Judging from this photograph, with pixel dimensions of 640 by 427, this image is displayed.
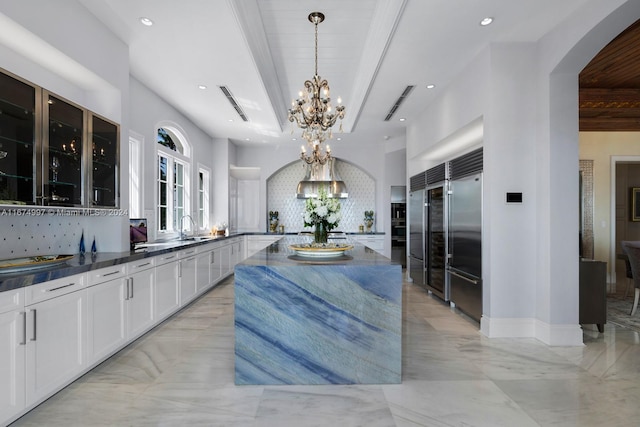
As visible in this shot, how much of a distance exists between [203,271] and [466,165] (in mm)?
3920

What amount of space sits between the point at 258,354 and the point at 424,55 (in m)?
3.28

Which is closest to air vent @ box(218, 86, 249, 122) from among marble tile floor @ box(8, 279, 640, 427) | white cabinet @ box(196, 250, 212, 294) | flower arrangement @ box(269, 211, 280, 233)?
white cabinet @ box(196, 250, 212, 294)

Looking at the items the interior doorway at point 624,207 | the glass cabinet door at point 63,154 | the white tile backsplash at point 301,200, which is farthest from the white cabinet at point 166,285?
the interior doorway at point 624,207

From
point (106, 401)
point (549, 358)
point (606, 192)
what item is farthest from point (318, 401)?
point (606, 192)

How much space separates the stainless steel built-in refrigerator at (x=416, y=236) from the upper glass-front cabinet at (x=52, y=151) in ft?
14.1

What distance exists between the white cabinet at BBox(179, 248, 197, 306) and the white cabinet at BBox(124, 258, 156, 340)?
791mm

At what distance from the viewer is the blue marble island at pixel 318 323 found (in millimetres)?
2564

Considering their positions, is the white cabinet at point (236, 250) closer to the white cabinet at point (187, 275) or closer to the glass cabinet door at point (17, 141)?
the white cabinet at point (187, 275)

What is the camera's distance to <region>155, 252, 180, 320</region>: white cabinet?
3834mm

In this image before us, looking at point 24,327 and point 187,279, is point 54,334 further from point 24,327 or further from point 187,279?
point 187,279

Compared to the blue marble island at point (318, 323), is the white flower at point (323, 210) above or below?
above

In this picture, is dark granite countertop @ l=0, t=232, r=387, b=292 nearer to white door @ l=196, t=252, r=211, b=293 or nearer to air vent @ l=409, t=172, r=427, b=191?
white door @ l=196, t=252, r=211, b=293

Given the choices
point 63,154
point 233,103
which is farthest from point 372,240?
point 63,154

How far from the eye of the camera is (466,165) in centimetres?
423
